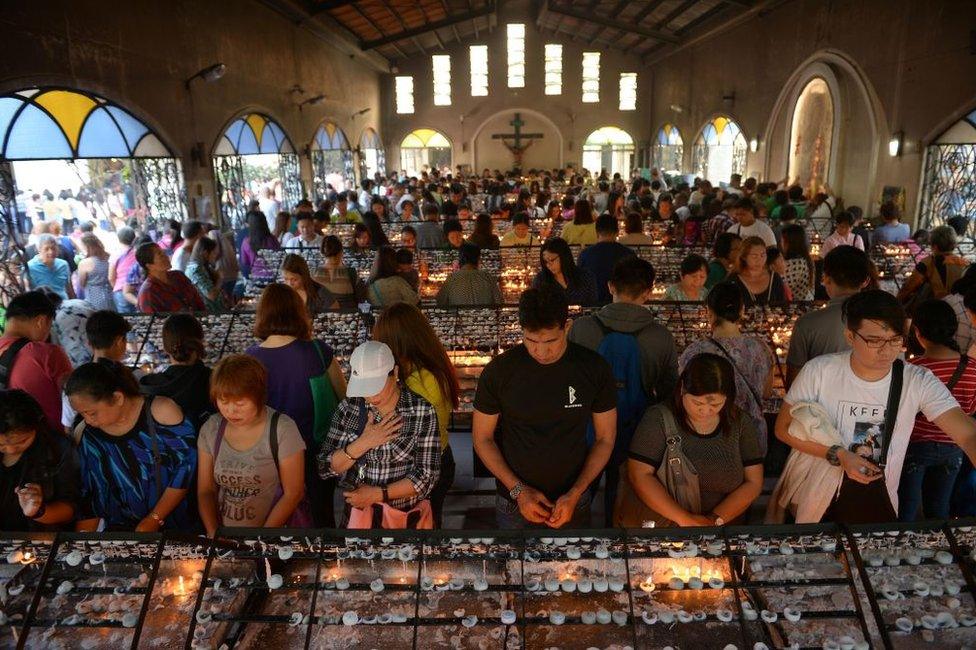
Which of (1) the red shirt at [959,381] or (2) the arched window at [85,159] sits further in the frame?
(2) the arched window at [85,159]

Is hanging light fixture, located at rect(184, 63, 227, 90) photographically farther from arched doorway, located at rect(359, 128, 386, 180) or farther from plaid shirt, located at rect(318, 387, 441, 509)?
arched doorway, located at rect(359, 128, 386, 180)

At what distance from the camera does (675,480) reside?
8.51 ft

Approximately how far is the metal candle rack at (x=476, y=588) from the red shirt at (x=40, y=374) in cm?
185

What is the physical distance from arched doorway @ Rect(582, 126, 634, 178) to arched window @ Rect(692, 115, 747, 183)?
8243mm

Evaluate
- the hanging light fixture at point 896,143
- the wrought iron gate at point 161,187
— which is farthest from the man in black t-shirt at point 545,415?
the hanging light fixture at point 896,143

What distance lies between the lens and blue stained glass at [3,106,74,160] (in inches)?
281

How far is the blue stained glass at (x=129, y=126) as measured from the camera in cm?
909

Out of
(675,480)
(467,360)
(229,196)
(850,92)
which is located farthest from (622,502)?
(850,92)

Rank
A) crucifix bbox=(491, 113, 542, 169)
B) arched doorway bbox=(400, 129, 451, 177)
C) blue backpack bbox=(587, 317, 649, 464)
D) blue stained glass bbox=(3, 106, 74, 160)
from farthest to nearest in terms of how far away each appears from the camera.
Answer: arched doorway bbox=(400, 129, 451, 177)
crucifix bbox=(491, 113, 542, 169)
blue stained glass bbox=(3, 106, 74, 160)
blue backpack bbox=(587, 317, 649, 464)

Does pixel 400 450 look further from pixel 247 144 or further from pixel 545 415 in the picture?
pixel 247 144

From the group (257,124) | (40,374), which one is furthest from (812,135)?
(40,374)

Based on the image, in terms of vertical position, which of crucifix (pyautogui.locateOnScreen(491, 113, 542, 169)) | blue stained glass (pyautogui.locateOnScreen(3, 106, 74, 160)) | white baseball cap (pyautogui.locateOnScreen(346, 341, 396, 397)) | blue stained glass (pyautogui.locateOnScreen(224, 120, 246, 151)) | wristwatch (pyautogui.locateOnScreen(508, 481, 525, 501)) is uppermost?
crucifix (pyautogui.locateOnScreen(491, 113, 542, 169))

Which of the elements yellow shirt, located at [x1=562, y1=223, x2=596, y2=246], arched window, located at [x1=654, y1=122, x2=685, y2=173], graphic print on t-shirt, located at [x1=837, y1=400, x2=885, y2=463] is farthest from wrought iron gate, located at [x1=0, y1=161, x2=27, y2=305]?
arched window, located at [x1=654, y1=122, x2=685, y2=173]

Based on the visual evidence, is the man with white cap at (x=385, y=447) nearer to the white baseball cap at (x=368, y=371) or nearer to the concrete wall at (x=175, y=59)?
the white baseball cap at (x=368, y=371)
